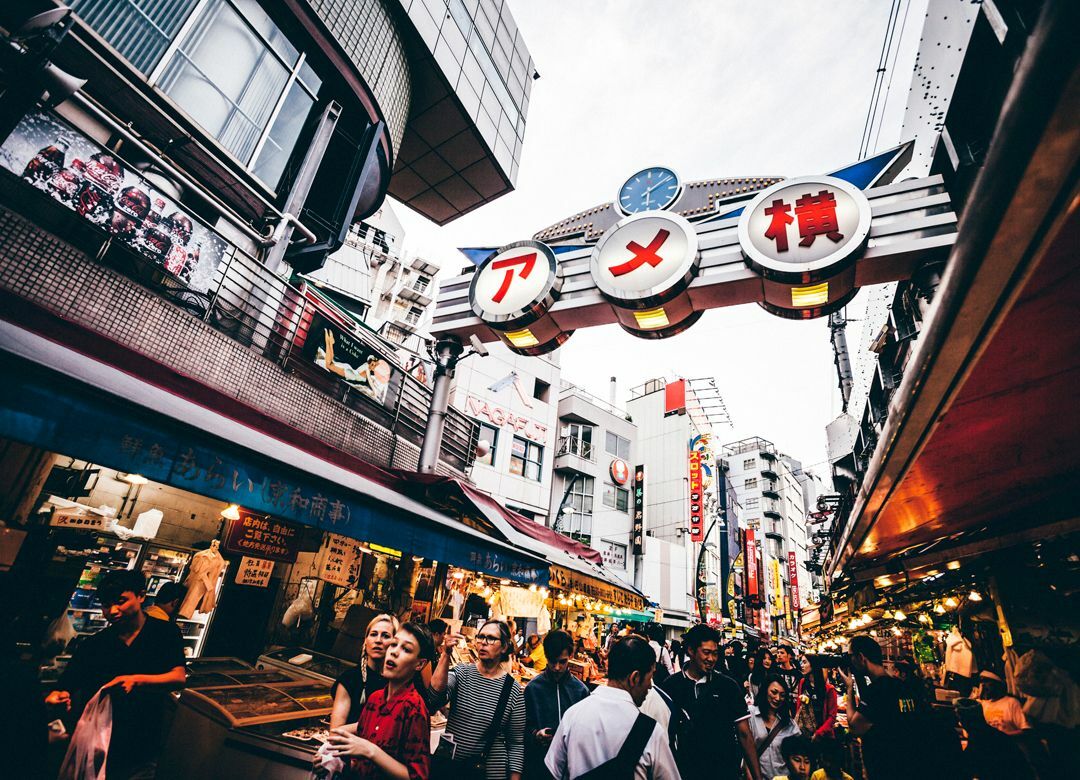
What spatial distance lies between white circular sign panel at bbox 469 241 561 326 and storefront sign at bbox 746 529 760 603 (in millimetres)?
41240

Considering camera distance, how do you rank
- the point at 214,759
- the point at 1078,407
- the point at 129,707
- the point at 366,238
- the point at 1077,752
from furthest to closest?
the point at 366,238 → the point at 1077,752 → the point at 214,759 → the point at 129,707 → the point at 1078,407

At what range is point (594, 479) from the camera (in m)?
29.8

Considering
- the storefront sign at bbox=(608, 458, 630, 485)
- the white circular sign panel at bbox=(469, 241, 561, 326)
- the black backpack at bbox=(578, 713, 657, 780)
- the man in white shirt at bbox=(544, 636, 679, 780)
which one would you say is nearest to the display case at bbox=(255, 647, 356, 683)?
the man in white shirt at bbox=(544, 636, 679, 780)

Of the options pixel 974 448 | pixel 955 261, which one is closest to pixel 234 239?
pixel 955 261

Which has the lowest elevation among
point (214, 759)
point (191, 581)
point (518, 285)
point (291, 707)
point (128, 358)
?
point (214, 759)

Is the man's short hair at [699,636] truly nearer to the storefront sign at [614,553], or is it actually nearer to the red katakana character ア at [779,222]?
the red katakana character ア at [779,222]

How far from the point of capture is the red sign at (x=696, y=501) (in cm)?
2892

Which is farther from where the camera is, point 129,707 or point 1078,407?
point 129,707

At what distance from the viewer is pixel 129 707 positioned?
3967mm

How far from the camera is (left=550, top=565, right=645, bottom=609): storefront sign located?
26.6 ft

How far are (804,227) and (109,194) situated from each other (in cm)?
882

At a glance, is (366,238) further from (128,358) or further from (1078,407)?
(1078,407)

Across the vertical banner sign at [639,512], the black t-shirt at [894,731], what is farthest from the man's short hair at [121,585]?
the vertical banner sign at [639,512]

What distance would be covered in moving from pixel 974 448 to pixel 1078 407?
788mm
